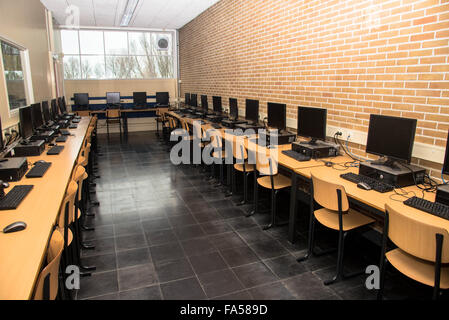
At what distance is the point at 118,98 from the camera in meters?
9.73

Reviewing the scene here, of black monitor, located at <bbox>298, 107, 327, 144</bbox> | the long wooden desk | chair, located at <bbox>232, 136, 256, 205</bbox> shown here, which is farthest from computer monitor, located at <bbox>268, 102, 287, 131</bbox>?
the long wooden desk

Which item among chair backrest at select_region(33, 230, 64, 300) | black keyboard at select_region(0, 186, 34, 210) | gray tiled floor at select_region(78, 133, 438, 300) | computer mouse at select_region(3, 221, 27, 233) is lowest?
gray tiled floor at select_region(78, 133, 438, 300)

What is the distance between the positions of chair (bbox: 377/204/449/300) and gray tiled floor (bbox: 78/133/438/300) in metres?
0.55

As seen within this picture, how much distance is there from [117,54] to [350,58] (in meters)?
8.75

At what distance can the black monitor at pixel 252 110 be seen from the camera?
501cm

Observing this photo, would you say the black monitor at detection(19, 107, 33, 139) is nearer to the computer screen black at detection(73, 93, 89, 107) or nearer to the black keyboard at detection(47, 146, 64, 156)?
the black keyboard at detection(47, 146, 64, 156)

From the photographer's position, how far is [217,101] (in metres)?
6.59

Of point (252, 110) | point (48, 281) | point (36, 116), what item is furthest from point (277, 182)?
point (36, 116)

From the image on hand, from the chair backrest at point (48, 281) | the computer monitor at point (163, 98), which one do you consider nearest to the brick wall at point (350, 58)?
the chair backrest at point (48, 281)

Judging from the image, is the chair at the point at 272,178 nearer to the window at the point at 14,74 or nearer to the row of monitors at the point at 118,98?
the window at the point at 14,74

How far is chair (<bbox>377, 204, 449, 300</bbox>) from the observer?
169 cm

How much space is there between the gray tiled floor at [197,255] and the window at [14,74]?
6.33 ft
